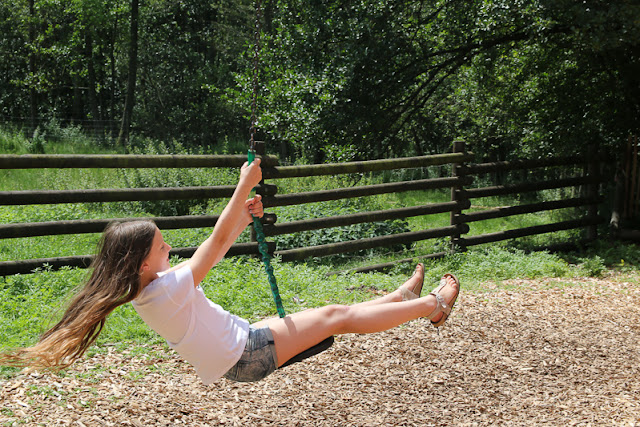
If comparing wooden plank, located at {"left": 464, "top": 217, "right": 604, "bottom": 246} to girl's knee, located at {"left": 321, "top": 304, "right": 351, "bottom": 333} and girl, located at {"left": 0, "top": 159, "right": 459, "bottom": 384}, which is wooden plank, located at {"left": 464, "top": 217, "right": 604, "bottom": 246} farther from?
girl, located at {"left": 0, "top": 159, "right": 459, "bottom": 384}

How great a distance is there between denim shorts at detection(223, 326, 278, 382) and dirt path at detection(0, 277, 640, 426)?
81cm

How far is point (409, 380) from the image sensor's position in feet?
12.6

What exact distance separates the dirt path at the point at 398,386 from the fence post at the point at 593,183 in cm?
429

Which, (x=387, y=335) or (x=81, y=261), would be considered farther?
(x=81, y=261)

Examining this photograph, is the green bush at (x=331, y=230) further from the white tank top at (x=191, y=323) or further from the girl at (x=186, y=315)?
the white tank top at (x=191, y=323)

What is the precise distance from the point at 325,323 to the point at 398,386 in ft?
4.42

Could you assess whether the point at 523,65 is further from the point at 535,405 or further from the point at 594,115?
the point at 535,405

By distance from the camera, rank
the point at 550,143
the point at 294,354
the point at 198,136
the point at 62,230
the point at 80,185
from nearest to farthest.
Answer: the point at 294,354, the point at 62,230, the point at 550,143, the point at 80,185, the point at 198,136

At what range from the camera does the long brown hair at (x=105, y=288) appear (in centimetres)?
235

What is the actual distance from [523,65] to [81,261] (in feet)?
24.6

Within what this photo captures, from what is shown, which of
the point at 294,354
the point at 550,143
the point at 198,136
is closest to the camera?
the point at 294,354

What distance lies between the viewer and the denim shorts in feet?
8.30

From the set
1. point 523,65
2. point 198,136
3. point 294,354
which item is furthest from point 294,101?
point 198,136

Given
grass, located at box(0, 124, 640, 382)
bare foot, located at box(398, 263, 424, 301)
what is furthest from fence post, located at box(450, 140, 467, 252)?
bare foot, located at box(398, 263, 424, 301)
